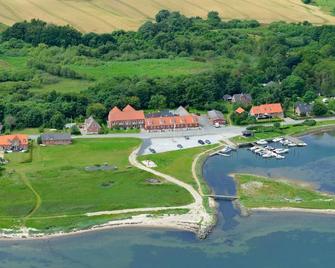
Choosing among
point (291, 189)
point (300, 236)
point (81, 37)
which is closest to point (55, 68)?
point (81, 37)

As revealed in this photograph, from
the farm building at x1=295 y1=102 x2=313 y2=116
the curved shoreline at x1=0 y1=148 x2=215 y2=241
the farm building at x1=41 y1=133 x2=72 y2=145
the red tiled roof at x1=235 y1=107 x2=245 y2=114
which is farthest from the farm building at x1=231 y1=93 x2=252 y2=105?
the curved shoreline at x1=0 y1=148 x2=215 y2=241

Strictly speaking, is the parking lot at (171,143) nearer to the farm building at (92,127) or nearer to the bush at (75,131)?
the farm building at (92,127)

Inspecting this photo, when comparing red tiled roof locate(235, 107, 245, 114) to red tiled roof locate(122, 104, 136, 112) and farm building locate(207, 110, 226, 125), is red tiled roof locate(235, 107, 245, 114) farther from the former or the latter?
red tiled roof locate(122, 104, 136, 112)

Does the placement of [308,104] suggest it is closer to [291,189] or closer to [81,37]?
[291,189]

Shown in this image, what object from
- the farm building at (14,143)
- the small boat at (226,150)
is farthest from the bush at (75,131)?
the small boat at (226,150)

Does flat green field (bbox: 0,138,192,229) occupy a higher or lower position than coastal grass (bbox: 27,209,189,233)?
higher

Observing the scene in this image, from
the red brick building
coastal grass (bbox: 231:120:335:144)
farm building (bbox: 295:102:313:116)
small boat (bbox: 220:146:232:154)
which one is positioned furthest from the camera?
farm building (bbox: 295:102:313:116)
